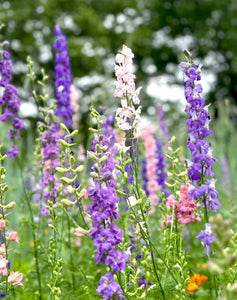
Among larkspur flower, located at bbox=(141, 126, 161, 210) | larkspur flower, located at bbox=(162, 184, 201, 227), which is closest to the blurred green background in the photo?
larkspur flower, located at bbox=(141, 126, 161, 210)

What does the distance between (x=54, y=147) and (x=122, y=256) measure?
1.95 m

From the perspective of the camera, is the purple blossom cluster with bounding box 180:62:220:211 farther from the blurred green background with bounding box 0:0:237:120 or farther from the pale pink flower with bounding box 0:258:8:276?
the blurred green background with bounding box 0:0:237:120

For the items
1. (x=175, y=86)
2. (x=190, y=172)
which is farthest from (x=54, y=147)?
(x=175, y=86)

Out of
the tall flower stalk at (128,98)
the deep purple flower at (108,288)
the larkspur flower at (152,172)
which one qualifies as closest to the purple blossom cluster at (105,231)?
the deep purple flower at (108,288)

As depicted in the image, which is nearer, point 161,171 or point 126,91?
point 126,91

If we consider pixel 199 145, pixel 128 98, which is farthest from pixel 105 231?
pixel 128 98

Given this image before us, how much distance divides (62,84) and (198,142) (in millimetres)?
2144

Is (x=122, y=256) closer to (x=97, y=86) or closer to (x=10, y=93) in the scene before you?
(x=10, y=93)

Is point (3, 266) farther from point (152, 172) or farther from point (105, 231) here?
point (152, 172)

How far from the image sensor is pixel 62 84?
179 inches

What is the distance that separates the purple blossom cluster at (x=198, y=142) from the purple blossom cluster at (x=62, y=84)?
1.87 m

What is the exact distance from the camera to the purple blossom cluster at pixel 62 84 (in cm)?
447

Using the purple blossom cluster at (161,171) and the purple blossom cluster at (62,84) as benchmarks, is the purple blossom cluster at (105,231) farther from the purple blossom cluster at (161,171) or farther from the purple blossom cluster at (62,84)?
the purple blossom cluster at (161,171)

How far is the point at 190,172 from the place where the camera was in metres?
2.74
